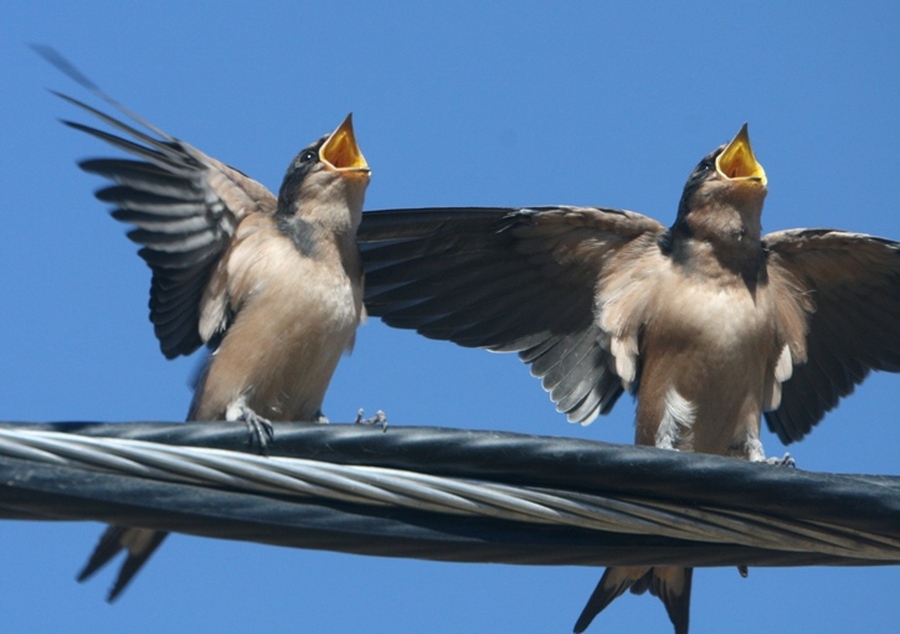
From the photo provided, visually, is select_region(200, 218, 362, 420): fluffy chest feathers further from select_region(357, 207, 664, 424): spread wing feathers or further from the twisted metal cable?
the twisted metal cable

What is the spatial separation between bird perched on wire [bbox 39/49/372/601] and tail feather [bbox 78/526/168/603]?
0.02 m

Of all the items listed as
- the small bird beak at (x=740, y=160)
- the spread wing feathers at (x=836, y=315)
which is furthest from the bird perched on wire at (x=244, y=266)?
the spread wing feathers at (x=836, y=315)

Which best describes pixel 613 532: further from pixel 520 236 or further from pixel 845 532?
pixel 520 236

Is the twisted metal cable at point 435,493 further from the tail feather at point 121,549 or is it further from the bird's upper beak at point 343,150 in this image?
the bird's upper beak at point 343,150

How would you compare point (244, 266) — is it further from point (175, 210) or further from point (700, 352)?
point (700, 352)

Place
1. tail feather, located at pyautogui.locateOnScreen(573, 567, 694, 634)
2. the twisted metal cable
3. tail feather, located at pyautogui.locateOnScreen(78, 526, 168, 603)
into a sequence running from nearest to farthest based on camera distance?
the twisted metal cable, tail feather, located at pyautogui.locateOnScreen(78, 526, 168, 603), tail feather, located at pyautogui.locateOnScreen(573, 567, 694, 634)

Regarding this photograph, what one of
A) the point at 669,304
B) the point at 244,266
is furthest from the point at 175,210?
the point at 669,304

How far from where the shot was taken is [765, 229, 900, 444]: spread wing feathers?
8.77 meters

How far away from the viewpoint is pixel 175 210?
812 cm

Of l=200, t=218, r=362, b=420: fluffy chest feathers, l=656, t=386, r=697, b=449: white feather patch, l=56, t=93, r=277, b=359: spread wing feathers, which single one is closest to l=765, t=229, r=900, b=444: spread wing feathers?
l=656, t=386, r=697, b=449: white feather patch

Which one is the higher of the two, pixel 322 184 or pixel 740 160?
pixel 740 160

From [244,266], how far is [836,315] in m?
3.48

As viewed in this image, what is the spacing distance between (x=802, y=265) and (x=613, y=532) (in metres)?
4.29

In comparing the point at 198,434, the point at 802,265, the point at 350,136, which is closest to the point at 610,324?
the point at 802,265
